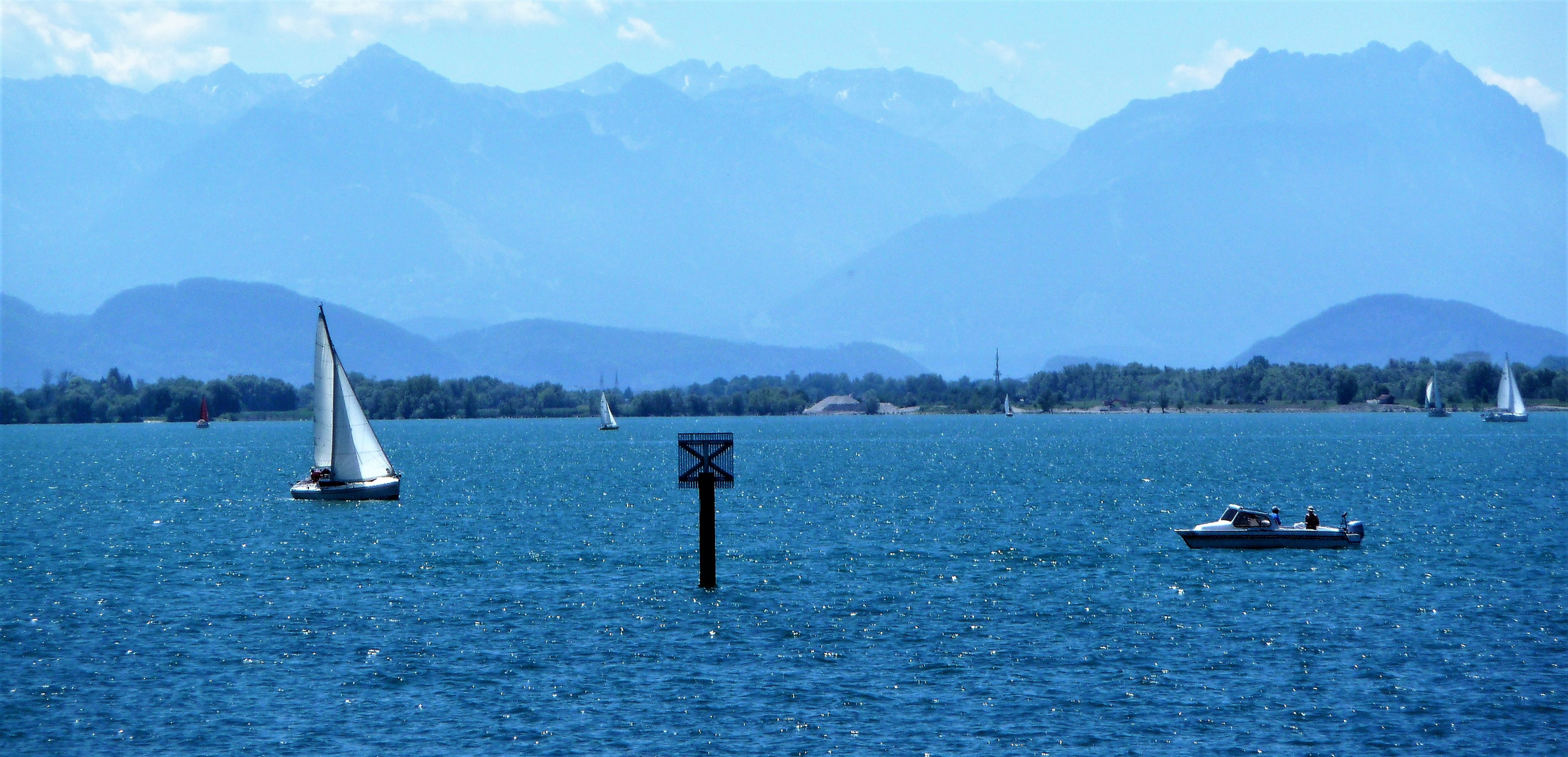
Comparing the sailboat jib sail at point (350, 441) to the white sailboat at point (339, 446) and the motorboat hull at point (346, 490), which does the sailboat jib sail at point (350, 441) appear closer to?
the white sailboat at point (339, 446)

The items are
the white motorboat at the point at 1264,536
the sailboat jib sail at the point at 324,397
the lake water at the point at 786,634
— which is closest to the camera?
the lake water at the point at 786,634

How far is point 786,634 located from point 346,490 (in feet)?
201

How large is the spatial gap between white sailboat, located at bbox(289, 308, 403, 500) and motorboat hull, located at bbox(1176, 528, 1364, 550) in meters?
56.5

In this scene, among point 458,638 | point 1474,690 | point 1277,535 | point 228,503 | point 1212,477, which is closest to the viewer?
point 1474,690

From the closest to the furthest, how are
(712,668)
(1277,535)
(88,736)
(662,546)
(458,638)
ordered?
(88,736)
(712,668)
(458,638)
(1277,535)
(662,546)

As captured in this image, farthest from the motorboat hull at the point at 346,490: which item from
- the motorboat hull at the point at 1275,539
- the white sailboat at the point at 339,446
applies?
the motorboat hull at the point at 1275,539

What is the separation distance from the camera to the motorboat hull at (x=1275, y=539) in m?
77.2

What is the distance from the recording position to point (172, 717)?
43594 mm

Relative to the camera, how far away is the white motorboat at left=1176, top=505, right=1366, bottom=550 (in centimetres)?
7731

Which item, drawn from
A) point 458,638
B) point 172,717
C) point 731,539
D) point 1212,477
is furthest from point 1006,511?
point 172,717

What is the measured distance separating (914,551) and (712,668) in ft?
103

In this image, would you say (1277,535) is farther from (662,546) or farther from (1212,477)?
(1212,477)

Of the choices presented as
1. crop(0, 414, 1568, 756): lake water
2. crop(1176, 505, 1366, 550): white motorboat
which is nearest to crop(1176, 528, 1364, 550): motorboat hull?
crop(1176, 505, 1366, 550): white motorboat

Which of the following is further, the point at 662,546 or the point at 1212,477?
the point at 1212,477
